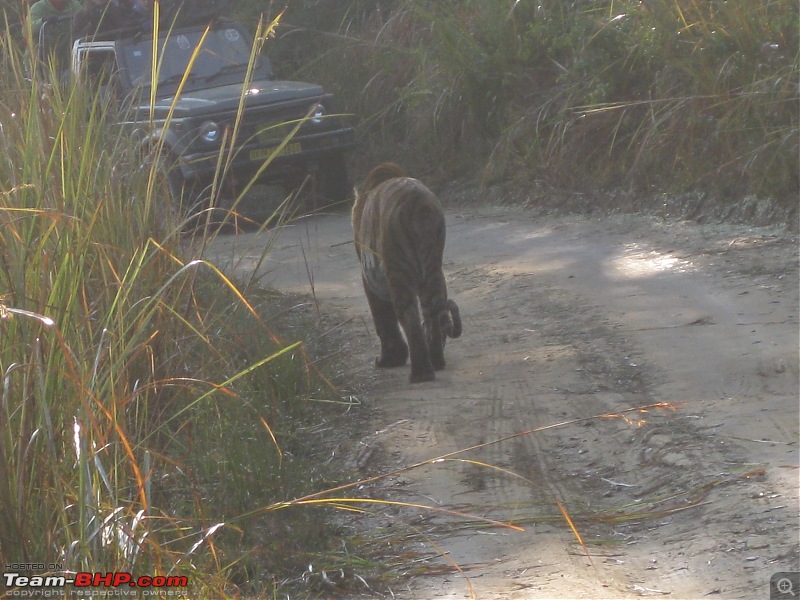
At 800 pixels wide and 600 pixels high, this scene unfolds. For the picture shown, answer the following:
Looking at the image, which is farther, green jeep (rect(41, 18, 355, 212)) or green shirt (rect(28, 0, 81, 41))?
green shirt (rect(28, 0, 81, 41))

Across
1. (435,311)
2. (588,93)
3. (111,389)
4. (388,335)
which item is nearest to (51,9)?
(588,93)

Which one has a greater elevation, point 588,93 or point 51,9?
point 51,9

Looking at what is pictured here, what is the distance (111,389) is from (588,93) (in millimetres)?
8180

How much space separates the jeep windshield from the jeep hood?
151mm

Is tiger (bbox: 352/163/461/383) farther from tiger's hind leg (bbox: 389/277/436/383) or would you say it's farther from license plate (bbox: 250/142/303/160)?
license plate (bbox: 250/142/303/160)

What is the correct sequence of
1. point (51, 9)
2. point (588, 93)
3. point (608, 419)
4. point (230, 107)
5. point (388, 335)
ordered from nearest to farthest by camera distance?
point (608, 419)
point (388, 335)
point (588, 93)
point (230, 107)
point (51, 9)

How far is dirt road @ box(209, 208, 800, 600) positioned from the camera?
3.59m

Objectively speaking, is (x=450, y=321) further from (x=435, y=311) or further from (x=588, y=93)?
(x=588, y=93)

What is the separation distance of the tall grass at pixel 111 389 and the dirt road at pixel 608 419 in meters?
0.54

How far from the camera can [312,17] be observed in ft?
53.0

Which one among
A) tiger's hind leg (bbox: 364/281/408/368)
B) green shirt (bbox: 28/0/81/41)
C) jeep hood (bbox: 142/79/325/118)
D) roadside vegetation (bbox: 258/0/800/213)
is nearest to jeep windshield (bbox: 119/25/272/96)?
jeep hood (bbox: 142/79/325/118)

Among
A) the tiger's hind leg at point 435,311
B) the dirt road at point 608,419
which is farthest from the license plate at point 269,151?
the tiger's hind leg at point 435,311

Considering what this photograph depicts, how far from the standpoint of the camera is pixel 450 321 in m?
6.02

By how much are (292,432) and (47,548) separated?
2.43m
